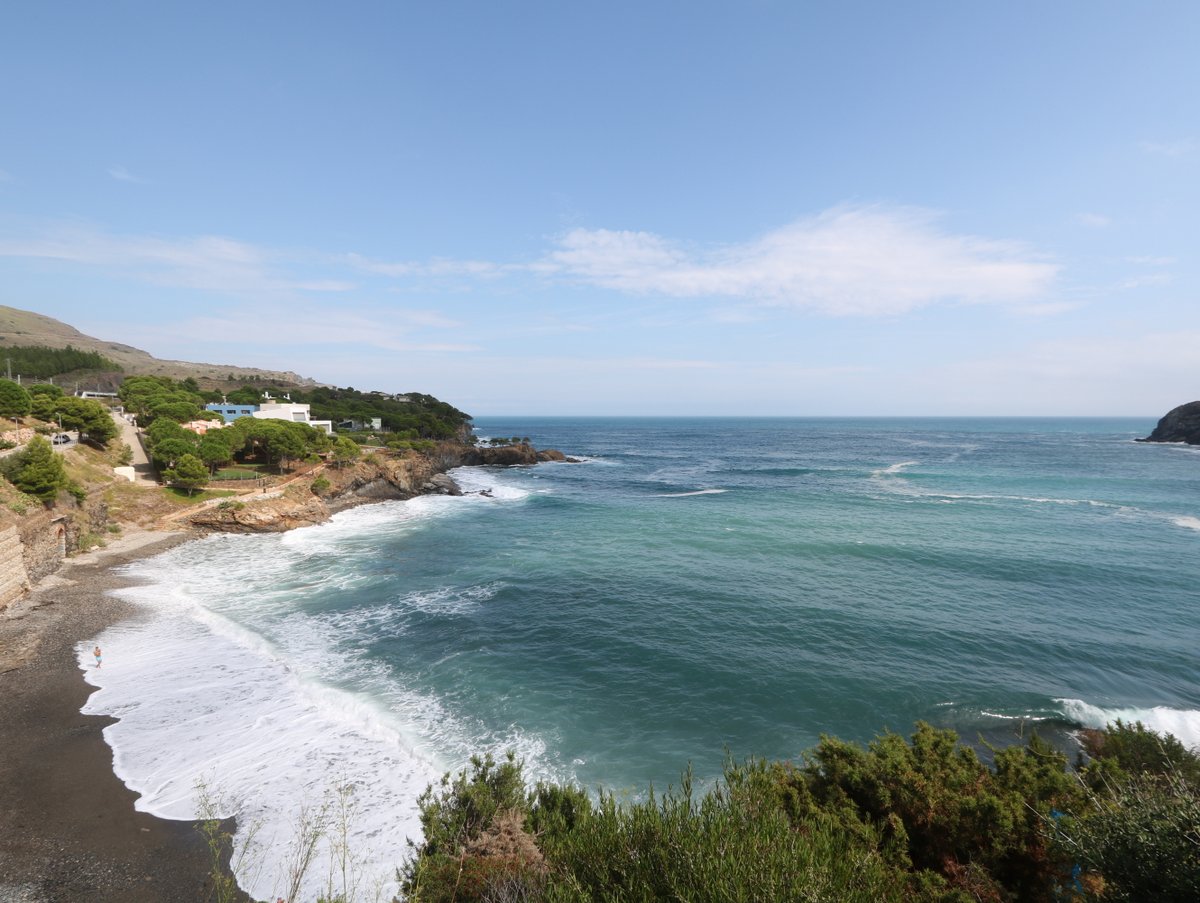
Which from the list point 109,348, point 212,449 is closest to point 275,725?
point 212,449

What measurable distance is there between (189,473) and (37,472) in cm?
1327

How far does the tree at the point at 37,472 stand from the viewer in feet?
99.4

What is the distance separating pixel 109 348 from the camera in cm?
17612

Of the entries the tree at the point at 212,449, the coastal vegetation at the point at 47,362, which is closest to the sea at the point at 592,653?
the tree at the point at 212,449

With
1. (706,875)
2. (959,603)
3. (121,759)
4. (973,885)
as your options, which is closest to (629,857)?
(706,875)

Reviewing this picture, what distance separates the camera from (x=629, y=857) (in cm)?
763

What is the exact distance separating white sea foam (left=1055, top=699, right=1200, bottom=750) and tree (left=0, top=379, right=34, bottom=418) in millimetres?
73689

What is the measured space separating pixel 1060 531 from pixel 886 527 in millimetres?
13038

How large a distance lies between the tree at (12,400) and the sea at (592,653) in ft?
82.1

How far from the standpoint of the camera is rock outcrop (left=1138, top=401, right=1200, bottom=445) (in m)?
122

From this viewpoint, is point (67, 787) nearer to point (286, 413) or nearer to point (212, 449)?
point (212, 449)

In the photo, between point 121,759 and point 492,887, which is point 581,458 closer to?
point 121,759

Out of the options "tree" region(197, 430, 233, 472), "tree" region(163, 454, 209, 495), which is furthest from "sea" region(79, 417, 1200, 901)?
"tree" region(197, 430, 233, 472)

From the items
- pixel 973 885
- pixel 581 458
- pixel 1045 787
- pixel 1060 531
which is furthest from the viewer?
pixel 581 458
